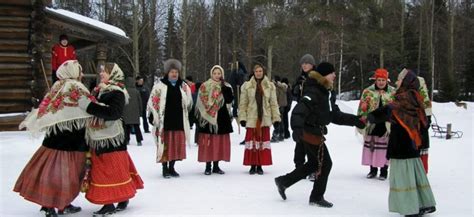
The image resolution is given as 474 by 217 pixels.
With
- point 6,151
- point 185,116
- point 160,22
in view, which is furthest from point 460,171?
point 160,22

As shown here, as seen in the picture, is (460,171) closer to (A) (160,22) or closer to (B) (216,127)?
(B) (216,127)

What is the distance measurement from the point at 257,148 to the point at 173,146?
54.9 inches

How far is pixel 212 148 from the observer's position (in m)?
7.91

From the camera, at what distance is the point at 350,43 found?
2512 centimetres

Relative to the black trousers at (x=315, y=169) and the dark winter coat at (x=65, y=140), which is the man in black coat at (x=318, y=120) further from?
the dark winter coat at (x=65, y=140)

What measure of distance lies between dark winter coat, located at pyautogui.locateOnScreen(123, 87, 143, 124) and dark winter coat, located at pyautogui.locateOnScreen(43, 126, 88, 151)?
6676 millimetres

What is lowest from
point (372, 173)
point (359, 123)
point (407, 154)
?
point (372, 173)

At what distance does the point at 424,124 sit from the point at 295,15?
19817mm

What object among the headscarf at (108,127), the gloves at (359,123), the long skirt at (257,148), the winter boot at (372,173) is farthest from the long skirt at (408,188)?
the headscarf at (108,127)

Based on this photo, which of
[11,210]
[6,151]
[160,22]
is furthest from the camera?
[160,22]

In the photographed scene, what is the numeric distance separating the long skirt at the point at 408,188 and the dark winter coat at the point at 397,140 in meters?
0.07

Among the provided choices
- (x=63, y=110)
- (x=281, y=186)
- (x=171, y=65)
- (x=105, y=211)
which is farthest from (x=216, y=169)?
(x=63, y=110)

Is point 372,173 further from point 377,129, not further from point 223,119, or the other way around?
point 223,119

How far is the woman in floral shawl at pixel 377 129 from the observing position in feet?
24.9
